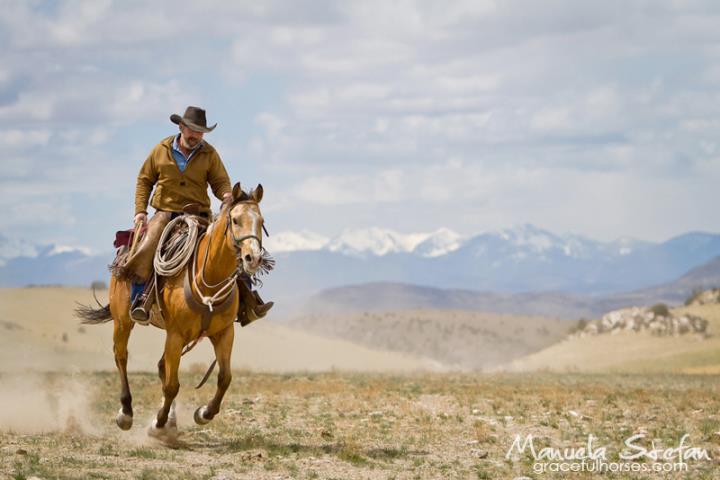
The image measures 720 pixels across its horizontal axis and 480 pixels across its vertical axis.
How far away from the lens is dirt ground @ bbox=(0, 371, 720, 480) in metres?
13.5

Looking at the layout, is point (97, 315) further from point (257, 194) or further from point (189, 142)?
point (257, 194)

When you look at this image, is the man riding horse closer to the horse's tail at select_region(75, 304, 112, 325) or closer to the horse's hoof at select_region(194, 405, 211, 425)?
the horse's hoof at select_region(194, 405, 211, 425)

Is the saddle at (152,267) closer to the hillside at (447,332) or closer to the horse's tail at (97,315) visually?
the horse's tail at (97,315)

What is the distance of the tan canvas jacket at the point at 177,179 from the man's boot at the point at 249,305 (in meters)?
1.33

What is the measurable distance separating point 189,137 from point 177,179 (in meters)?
0.64

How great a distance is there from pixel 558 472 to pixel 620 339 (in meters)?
54.5

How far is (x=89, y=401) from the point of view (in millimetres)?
21219

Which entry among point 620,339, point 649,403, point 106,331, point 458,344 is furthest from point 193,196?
point 458,344

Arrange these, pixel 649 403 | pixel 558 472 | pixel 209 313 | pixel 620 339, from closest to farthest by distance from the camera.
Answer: pixel 558 472 < pixel 209 313 < pixel 649 403 < pixel 620 339

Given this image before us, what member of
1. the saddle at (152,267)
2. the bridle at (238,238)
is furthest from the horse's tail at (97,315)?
the bridle at (238,238)

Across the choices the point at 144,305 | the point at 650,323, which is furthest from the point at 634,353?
the point at 144,305

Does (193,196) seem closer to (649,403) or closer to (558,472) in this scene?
(558,472)

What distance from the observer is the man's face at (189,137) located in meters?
15.8

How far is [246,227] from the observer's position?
14.0 meters
